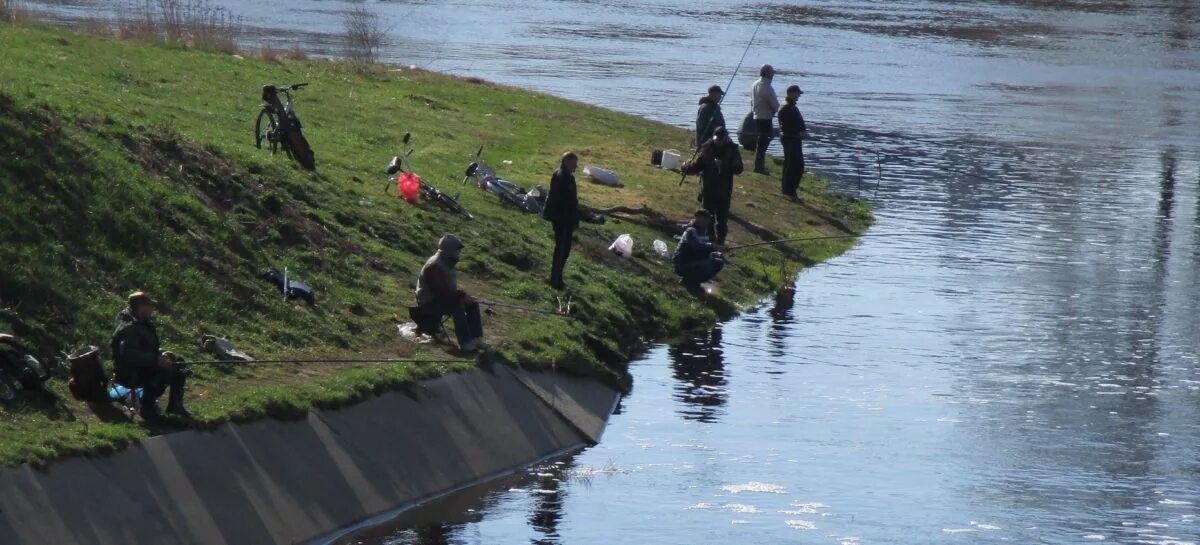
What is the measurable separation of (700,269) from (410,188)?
3806mm

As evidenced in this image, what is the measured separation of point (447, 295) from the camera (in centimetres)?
1644

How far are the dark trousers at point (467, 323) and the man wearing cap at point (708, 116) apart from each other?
12.3m

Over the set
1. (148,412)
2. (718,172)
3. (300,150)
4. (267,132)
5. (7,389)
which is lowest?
(148,412)

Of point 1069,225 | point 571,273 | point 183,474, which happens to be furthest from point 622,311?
point 1069,225

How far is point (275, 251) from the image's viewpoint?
18.0 metres

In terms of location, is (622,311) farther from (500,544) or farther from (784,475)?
(500,544)

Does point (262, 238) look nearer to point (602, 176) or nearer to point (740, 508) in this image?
point (740, 508)

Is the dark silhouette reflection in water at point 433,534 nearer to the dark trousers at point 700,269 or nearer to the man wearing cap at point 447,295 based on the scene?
the man wearing cap at point 447,295

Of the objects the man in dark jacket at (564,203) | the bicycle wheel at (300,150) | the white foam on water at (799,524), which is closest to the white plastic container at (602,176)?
the bicycle wheel at (300,150)

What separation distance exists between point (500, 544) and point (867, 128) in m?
31.3

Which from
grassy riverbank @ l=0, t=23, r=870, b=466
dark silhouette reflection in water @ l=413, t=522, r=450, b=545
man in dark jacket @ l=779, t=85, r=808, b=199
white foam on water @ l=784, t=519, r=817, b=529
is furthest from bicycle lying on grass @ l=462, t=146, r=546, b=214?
dark silhouette reflection in water @ l=413, t=522, r=450, b=545

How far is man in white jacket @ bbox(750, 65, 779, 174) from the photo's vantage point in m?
29.8

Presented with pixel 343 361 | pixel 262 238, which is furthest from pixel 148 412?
pixel 262 238

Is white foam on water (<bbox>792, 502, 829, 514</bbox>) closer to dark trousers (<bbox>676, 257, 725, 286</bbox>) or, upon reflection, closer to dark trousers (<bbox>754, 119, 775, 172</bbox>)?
dark trousers (<bbox>676, 257, 725, 286</bbox>)
